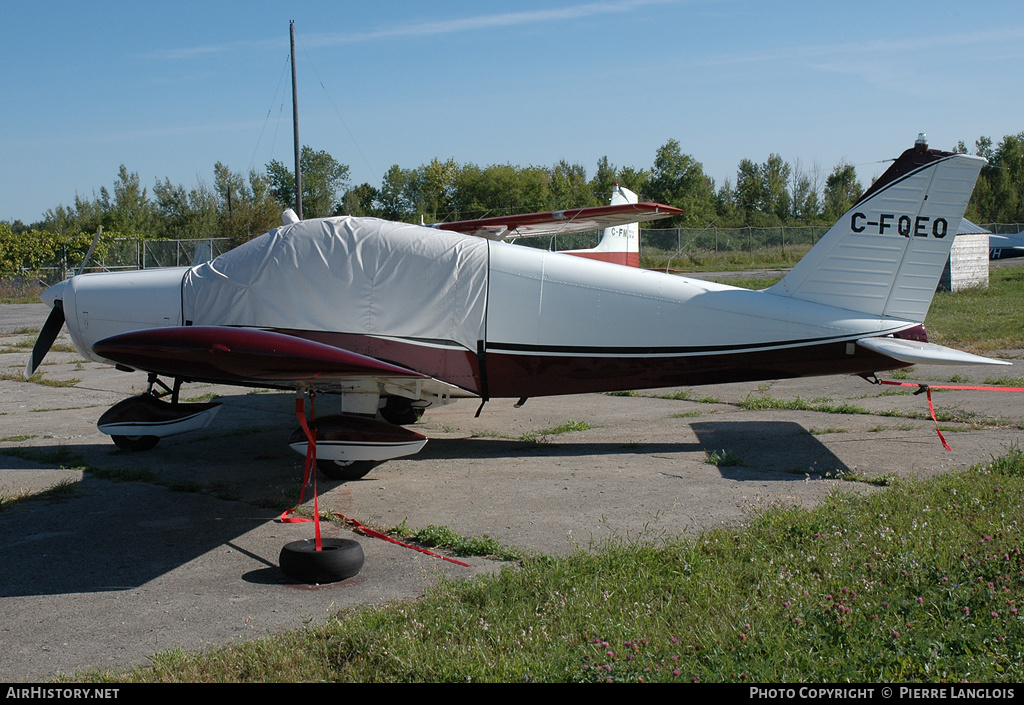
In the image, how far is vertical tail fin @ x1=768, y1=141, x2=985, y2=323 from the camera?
6.89 meters

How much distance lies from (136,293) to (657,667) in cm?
672

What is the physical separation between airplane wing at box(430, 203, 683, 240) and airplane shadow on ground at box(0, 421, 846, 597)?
19.9ft

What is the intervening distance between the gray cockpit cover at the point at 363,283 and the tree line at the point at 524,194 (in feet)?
168

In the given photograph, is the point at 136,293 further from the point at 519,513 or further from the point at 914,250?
the point at 914,250

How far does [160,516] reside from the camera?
20.0ft

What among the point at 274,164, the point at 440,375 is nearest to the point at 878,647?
the point at 440,375

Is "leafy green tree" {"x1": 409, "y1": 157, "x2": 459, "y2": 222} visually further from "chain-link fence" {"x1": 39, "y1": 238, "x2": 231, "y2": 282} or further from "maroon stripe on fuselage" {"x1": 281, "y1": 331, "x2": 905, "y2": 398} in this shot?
"maroon stripe on fuselage" {"x1": 281, "y1": 331, "x2": 905, "y2": 398}

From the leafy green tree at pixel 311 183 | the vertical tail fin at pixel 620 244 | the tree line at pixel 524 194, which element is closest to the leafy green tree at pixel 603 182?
the tree line at pixel 524 194

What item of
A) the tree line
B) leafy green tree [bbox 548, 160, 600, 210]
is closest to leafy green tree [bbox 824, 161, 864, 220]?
the tree line

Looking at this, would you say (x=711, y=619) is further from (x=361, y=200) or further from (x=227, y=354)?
(x=361, y=200)

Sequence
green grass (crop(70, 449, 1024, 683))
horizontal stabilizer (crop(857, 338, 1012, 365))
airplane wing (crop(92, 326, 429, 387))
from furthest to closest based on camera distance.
Answer: 1. horizontal stabilizer (crop(857, 338, 1012, 365))
2. airplane wing (crop(92, 326, 429, 387))
3. green grass (crop(70, 449, 1024, 683))

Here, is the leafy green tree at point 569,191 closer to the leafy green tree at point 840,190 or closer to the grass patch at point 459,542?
the leafy green tree at point 840,190

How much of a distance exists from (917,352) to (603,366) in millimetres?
2774
